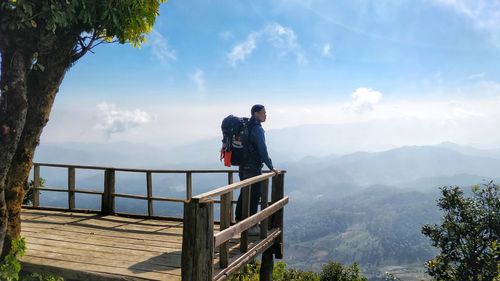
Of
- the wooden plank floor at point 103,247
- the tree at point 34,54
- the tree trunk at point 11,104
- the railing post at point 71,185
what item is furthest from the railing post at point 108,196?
the tree trunk at point 11,104

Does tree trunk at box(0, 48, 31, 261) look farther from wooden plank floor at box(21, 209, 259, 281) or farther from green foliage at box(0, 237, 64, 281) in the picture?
wooden plank floor at box(21, 209, 259, 281)

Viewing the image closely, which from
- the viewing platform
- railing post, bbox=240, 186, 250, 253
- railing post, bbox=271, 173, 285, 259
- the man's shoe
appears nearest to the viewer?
the viewing platform

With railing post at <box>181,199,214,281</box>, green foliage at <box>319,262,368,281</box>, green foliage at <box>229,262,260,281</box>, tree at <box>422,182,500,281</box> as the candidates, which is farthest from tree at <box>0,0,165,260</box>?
green foliage at <box>319,262,368,281</box>

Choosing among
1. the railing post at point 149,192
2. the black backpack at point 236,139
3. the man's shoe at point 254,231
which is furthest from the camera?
the railing post at point 149,192

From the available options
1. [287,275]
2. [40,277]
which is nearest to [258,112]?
[40,277]

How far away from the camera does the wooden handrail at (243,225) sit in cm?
646

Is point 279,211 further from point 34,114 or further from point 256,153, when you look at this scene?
point 34,114

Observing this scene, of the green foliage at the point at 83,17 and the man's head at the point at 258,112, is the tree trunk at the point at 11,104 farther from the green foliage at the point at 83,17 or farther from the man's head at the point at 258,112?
the man's head at the point at 258,112

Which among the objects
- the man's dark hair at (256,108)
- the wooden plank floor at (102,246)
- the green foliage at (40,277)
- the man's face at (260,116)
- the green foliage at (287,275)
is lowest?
the green foliage at (287,275)

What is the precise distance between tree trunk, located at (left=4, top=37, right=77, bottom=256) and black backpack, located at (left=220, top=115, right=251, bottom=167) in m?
3.58

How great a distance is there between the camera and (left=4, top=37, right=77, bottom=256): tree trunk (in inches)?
300

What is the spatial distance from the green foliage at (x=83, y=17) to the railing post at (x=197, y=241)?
3.80 m

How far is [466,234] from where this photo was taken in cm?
2209

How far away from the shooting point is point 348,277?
2752 cm
